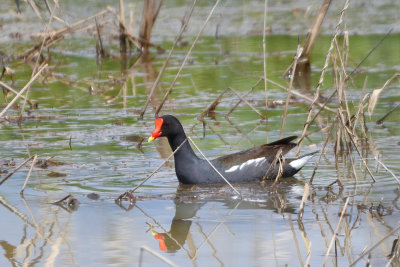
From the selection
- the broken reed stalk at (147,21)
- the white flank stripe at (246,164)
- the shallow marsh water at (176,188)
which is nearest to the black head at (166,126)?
the shallow marsh water at (176,188)

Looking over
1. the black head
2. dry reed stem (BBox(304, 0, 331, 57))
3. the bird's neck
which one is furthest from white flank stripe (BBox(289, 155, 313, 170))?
dry reed stem (BBox(304, 0, 331, 57))

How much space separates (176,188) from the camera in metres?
6.85

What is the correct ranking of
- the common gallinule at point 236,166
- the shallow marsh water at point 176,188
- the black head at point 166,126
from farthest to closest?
1. the black head at point 166,126
2. the common gallinule at point 236,166
3. the shallow marsh water at point 176,188

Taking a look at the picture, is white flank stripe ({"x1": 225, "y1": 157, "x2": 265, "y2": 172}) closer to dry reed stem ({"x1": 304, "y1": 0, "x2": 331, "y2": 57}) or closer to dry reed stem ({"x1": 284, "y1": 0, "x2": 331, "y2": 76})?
dry reed stem ({"x1": 284, "y1": 0, "x2": 331, "y2": 76})

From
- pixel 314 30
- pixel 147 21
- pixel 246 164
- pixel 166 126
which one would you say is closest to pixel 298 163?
pixel 246 164

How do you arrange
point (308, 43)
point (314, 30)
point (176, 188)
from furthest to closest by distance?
point (308, 43), point (314, 30), point (176, 188)

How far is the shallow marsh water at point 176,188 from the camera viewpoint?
198 inches

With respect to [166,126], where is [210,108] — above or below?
above

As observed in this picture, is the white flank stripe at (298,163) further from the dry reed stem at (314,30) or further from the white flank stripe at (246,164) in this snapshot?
the dry reed stem at (314,30)

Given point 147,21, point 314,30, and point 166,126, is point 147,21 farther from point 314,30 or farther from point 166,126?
point 166,126

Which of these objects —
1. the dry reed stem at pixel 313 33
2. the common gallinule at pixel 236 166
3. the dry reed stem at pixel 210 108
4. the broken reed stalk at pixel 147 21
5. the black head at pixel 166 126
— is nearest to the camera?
the common gallinule at pixel 236 166

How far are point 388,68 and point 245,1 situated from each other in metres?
6.15

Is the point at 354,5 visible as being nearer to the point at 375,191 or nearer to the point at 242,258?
the point at 375,191

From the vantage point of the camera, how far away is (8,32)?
50.5 ft
